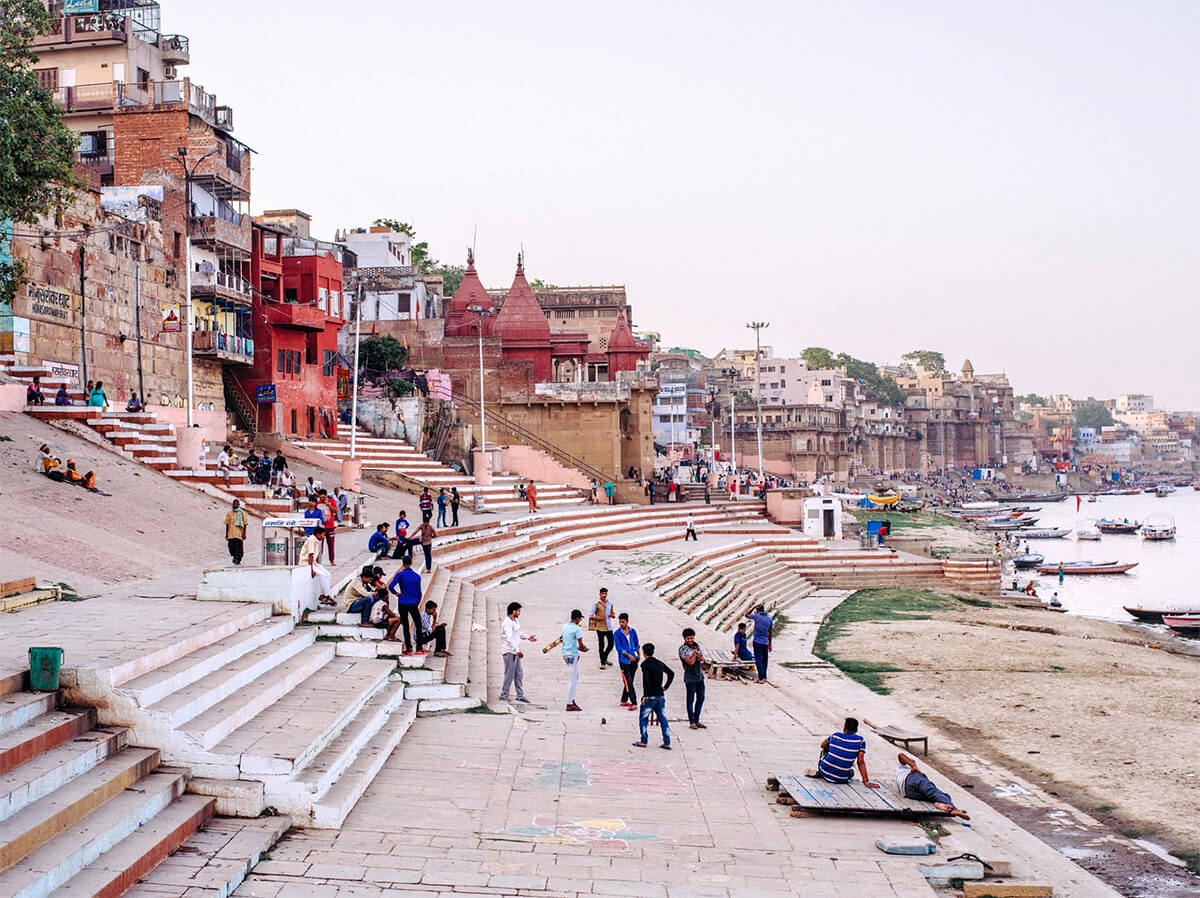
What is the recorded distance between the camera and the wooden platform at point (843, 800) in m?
8.32

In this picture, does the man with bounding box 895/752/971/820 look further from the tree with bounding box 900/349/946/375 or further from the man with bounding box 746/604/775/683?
the tree with bounding box 900/349/946/375

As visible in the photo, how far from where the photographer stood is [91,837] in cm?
592

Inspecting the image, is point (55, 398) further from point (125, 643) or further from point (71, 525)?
point (125, 643)

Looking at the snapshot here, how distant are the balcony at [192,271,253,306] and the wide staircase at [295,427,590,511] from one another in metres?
4.37

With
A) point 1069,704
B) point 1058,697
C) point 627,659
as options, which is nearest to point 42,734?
point 627,659

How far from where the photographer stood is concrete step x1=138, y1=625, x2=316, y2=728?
730cm

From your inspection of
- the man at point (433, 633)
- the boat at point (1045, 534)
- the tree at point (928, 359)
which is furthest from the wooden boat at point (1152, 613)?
the tree at point (928, 359)

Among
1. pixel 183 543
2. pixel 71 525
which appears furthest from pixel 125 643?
pixel 183 543

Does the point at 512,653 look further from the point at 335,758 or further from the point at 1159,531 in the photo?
the point at 1159,531

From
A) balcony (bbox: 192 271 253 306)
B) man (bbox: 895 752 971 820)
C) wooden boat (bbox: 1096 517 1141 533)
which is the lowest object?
wooden boat (bbox: 1096 517 1141 533)

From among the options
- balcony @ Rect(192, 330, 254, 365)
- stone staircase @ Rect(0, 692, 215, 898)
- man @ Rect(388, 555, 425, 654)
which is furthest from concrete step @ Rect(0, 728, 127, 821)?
balcony @ Rect(192, 330, 254, 365)

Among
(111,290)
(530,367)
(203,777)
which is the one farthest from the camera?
(530,367)

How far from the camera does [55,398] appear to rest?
72.7 ft

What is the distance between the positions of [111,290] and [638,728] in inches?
808
